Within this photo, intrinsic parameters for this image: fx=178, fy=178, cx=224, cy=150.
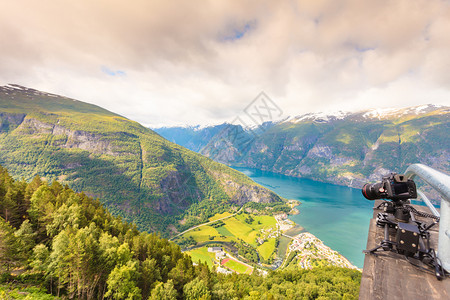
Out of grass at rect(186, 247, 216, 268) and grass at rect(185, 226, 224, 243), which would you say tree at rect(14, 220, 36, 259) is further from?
grass at rect(185, 226, 224, 243)

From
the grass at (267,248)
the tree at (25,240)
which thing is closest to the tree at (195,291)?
the tree at (25,240)

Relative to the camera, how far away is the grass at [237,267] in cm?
5055

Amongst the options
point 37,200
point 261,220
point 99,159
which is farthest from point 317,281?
point 99,159

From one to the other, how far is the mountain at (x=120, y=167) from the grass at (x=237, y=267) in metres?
36.1

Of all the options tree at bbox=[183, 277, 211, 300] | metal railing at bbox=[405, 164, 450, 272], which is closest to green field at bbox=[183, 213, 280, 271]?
tree at bbox=[183, 277, 211, 300]

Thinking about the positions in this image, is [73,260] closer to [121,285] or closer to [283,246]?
[121,285]

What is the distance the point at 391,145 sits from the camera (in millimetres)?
178750

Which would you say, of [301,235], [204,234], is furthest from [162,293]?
[301,235]

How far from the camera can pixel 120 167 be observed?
108375 mm

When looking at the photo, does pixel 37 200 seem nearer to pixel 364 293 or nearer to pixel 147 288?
pixel 147 288

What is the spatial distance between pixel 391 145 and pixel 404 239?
241 metres

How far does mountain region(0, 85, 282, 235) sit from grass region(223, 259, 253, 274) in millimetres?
36064

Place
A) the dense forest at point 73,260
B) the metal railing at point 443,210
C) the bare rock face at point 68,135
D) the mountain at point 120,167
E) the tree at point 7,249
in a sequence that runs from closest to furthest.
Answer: the metal railing at point 443,210
the tree at point 7,249
the dense forest at point 73,260
the mountain at point 120,167
the bare rock face at point 68,135

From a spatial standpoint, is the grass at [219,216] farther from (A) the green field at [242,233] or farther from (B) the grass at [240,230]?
(B) the grass at [240,230]
